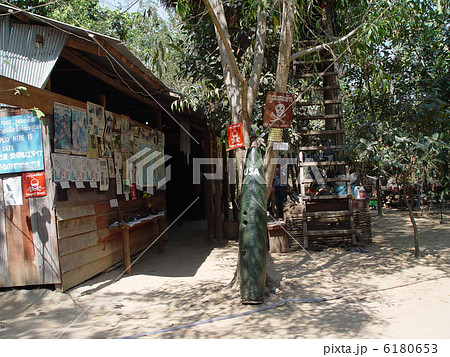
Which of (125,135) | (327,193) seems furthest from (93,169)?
(327,193)

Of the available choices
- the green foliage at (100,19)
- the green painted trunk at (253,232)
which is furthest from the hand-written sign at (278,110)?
the green foliage at (100,19)

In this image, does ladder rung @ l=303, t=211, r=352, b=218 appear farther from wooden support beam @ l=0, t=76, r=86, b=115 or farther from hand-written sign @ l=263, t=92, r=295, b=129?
wooden support beam @ l=0, t=76, r=86, b=115

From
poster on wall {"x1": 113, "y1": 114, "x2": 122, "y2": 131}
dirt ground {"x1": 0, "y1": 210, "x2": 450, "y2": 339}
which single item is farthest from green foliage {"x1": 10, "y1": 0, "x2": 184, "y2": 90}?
dirt ground {"x1": 0, "y1": 210, "x2": 450, "y2": 339}

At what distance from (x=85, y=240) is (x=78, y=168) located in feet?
3.45

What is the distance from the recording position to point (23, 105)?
14.1 ft

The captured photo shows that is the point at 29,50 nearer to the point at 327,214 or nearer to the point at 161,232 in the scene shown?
the point at 161,232

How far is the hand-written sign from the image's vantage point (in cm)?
508

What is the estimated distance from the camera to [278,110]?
511 cm

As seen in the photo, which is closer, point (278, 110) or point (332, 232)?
point (278, 110)

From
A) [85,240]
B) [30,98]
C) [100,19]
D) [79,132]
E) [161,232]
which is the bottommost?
[161,232]

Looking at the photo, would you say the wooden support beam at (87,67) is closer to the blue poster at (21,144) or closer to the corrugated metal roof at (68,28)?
→ the corrugated metal roof at (68,28)

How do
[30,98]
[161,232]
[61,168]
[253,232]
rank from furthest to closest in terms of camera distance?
[161,232]
[61,168]
[253,232]
[30,98]

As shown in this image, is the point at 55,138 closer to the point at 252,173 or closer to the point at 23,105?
the point at 23,105

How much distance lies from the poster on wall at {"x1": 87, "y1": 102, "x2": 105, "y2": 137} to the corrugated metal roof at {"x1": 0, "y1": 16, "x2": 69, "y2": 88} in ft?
3.59
